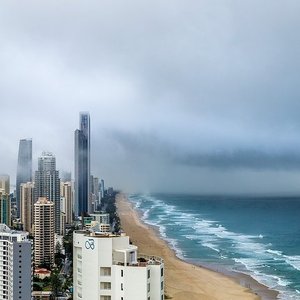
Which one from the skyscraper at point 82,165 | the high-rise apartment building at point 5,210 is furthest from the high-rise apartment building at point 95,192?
the high-rise apartment building at point 5,210

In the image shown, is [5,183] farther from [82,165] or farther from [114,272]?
[114,272]

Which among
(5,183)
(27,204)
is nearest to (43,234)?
(27,204)

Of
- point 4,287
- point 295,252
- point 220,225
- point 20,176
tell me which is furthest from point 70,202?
point 4,287

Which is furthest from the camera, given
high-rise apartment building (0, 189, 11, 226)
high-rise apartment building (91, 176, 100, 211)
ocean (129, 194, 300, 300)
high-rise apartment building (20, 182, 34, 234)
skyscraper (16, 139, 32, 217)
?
high-rise apartment building (91, 176, 100, 211)

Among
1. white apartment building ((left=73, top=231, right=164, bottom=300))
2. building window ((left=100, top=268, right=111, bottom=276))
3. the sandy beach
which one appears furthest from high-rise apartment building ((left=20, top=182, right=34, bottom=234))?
building window ((left=100, top=268, right=111, bottom=276))

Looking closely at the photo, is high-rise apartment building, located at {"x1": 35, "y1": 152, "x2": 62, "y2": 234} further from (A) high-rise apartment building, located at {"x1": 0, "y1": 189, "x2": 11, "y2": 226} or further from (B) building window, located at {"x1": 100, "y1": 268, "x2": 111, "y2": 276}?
(B) building window, located at {"x1": 100, "y1": 268, "x2": 111, "y2": 276}
